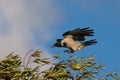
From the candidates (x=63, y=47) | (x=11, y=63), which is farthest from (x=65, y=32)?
(x=11, y=63)

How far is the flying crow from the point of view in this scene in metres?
16.4

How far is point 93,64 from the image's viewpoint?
628 inches

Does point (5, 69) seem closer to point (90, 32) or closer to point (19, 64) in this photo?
point (19, 64)

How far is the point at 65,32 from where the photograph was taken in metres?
17.1

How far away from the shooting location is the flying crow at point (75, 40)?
16.4 meters

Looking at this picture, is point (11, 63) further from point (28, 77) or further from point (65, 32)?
point (65, 32)

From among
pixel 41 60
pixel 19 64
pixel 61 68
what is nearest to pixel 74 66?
pixel 61 68

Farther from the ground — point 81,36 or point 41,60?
point 81,36

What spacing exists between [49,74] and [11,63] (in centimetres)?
196

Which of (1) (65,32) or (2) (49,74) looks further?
(1) (65,32)

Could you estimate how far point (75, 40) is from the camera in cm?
1697

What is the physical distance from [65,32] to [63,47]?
0.77 meters

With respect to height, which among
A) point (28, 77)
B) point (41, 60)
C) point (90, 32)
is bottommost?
point (28, 77)

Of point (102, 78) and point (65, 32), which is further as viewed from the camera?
point (65, 32)
